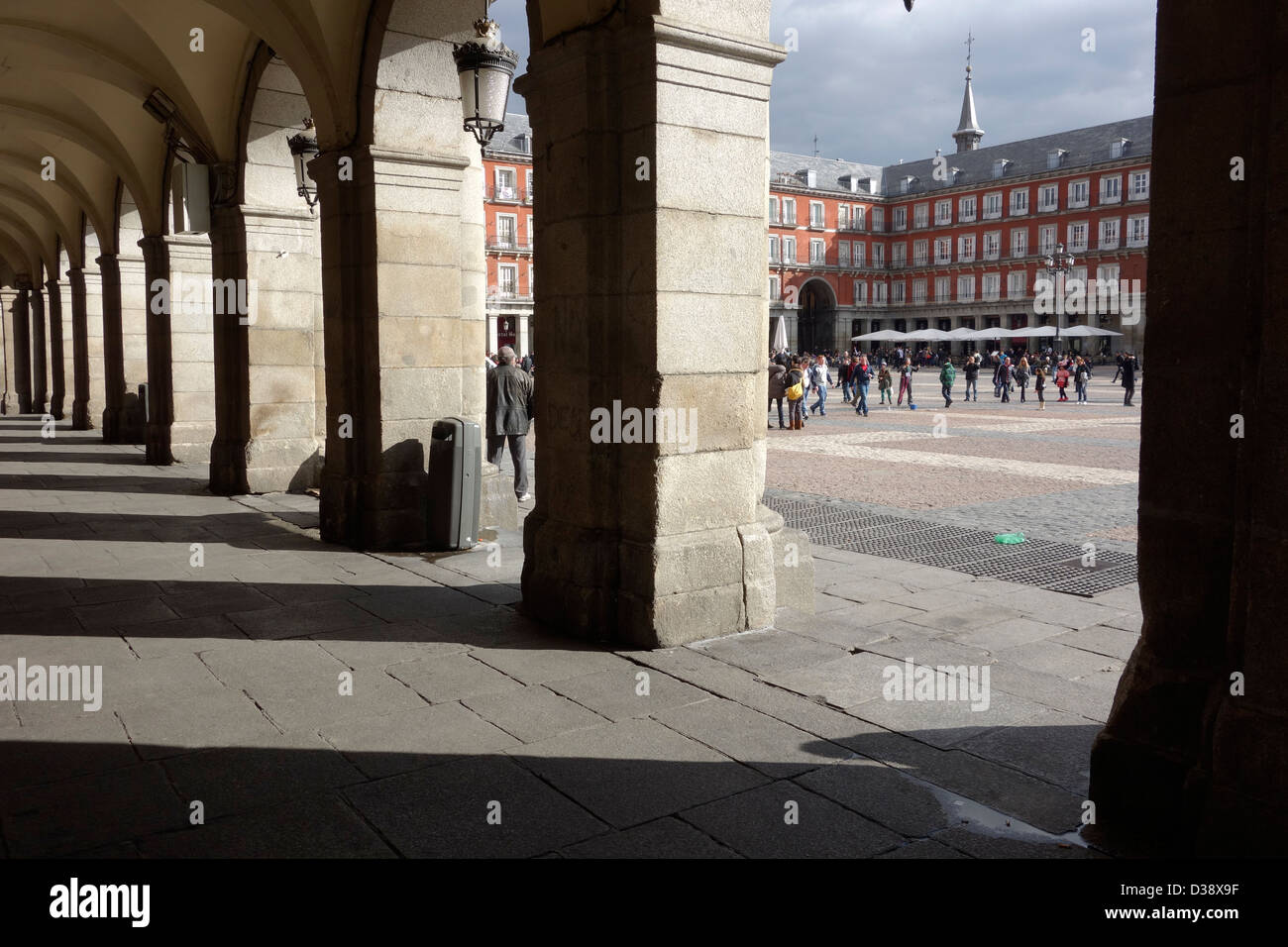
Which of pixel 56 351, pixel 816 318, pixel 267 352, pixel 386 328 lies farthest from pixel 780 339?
pixel 816 318

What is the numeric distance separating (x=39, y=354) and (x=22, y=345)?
9.71 ft

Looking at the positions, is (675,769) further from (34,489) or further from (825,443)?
(825,443)

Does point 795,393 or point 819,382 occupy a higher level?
point 819,382

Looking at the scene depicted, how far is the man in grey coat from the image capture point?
32.9ft

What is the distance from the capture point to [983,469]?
1222 centimetres

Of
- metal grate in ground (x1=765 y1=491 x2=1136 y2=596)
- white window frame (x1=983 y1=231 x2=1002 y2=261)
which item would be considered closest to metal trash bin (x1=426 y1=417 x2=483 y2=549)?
metal grate in ground (x1=765 y1=491 x2=1136 y2=596)

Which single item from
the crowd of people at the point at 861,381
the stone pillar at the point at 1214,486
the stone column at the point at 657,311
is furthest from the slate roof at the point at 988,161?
the stone pillar at the point at 1214,486

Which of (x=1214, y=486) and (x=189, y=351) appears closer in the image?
(x=1214, y=486)

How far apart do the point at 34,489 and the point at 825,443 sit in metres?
10.7

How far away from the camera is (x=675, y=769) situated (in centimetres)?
337

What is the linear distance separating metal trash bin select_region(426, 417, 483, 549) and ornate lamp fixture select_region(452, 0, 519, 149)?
210cm

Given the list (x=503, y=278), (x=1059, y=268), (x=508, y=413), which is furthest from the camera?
(x=1059, y=268)

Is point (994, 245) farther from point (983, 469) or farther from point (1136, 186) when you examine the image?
point (983, 469)

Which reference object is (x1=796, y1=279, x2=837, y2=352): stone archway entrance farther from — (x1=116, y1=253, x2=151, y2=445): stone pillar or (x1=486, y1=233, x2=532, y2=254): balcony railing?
(x1=116, y1=253, x2=151, y2=445): stone pillar
